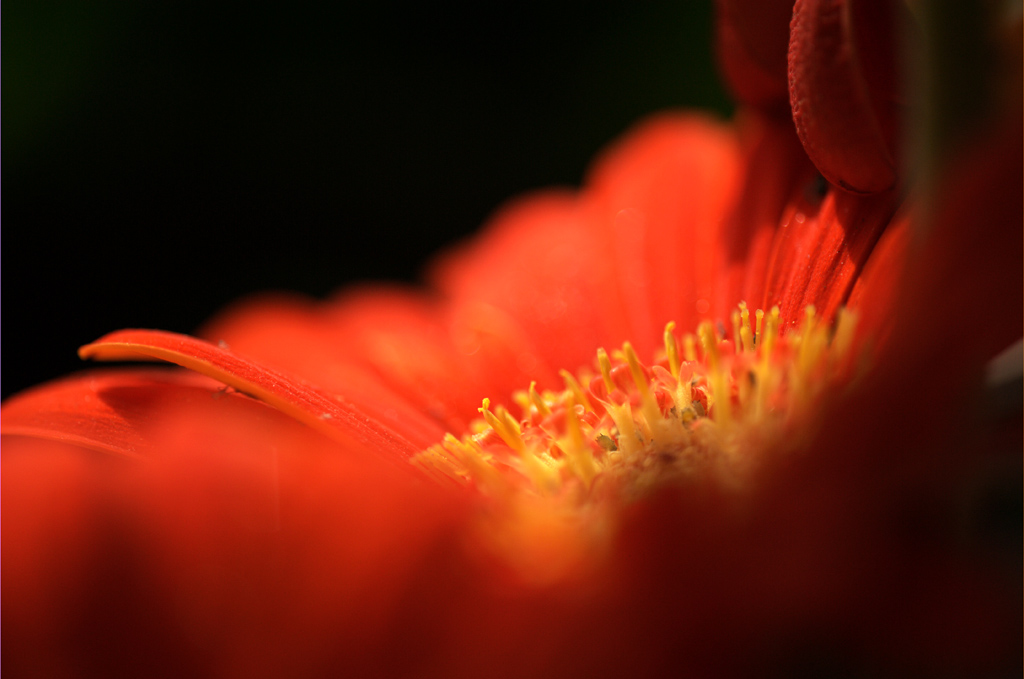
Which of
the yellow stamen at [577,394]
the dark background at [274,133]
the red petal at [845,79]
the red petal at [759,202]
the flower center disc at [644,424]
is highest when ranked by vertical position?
the dark background at [274,133]

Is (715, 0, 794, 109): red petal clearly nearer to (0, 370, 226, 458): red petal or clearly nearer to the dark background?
(0, 370, 226, 458): red petal

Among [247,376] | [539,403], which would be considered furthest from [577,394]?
[247,376]

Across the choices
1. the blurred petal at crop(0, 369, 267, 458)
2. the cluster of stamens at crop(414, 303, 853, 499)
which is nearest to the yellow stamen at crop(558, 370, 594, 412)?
the cluster of stamens at crop(414, 303, 853, 499)

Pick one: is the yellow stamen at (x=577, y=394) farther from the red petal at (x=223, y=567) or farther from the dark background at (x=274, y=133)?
the dark background at (x=274, y=133)

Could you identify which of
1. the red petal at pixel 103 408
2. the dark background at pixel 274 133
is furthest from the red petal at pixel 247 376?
the dark background at pixel 274 133

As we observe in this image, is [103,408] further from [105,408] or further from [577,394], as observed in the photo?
[577,394]

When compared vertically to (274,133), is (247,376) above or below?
below
